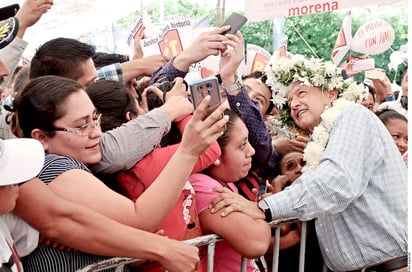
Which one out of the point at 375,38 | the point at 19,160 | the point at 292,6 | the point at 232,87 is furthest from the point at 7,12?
the point at 375,38

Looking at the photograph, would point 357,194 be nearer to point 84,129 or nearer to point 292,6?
point 84,129

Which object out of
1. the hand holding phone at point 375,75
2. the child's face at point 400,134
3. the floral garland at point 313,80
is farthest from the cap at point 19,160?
the hand holding phone at point 375,75

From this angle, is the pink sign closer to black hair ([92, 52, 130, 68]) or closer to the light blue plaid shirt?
black hair ([92, 52, 130, 68])

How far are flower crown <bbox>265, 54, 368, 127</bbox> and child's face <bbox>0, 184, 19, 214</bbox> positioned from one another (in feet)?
5.68

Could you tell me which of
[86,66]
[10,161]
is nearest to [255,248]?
[10,161]

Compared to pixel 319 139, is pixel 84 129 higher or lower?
higher

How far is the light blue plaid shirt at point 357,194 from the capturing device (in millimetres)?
2230

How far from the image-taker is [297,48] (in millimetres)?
15906

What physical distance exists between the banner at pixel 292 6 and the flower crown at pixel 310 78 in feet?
4.36

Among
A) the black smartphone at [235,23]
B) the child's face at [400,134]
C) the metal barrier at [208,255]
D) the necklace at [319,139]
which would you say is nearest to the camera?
the metal barrier at [208,255]

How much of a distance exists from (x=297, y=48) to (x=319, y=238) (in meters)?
13.8

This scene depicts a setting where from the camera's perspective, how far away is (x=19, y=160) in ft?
5.49

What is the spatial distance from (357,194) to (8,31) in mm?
1550

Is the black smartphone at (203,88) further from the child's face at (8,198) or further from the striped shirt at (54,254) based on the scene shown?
the child's face at (8,198)
